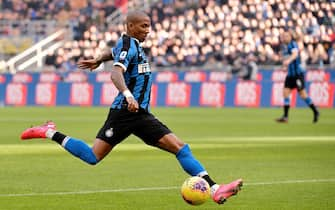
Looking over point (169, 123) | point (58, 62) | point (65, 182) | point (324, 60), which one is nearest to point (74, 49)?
point (58, 62)

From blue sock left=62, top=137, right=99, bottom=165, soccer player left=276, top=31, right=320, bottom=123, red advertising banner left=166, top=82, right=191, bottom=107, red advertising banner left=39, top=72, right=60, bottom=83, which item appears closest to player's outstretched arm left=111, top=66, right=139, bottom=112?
blue sock left=62, top=137, right=99, bottom=165

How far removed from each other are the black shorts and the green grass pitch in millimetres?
682

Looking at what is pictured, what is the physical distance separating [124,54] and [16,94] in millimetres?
32384

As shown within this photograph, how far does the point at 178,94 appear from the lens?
39.5 m

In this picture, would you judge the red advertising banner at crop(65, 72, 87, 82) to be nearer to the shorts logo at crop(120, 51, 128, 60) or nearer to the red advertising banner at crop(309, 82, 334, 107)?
the red advertising banner at crop(309, 82, 334, 107)

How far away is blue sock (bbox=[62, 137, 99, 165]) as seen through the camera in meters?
10.6

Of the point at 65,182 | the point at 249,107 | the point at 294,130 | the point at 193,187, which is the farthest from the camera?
the point at 249,107

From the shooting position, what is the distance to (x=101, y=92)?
1593 inches

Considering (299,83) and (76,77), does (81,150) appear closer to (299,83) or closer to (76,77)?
(299,83)

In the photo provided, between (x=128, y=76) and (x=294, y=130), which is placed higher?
(x=128, y=76)

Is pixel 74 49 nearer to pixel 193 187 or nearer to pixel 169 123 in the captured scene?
pixel 169 123

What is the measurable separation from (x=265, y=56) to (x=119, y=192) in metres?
29.0

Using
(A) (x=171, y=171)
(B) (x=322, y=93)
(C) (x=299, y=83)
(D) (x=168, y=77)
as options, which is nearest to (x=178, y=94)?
(D) (x=168, y=77)

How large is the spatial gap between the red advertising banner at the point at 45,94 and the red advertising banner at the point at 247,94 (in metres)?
7.95
